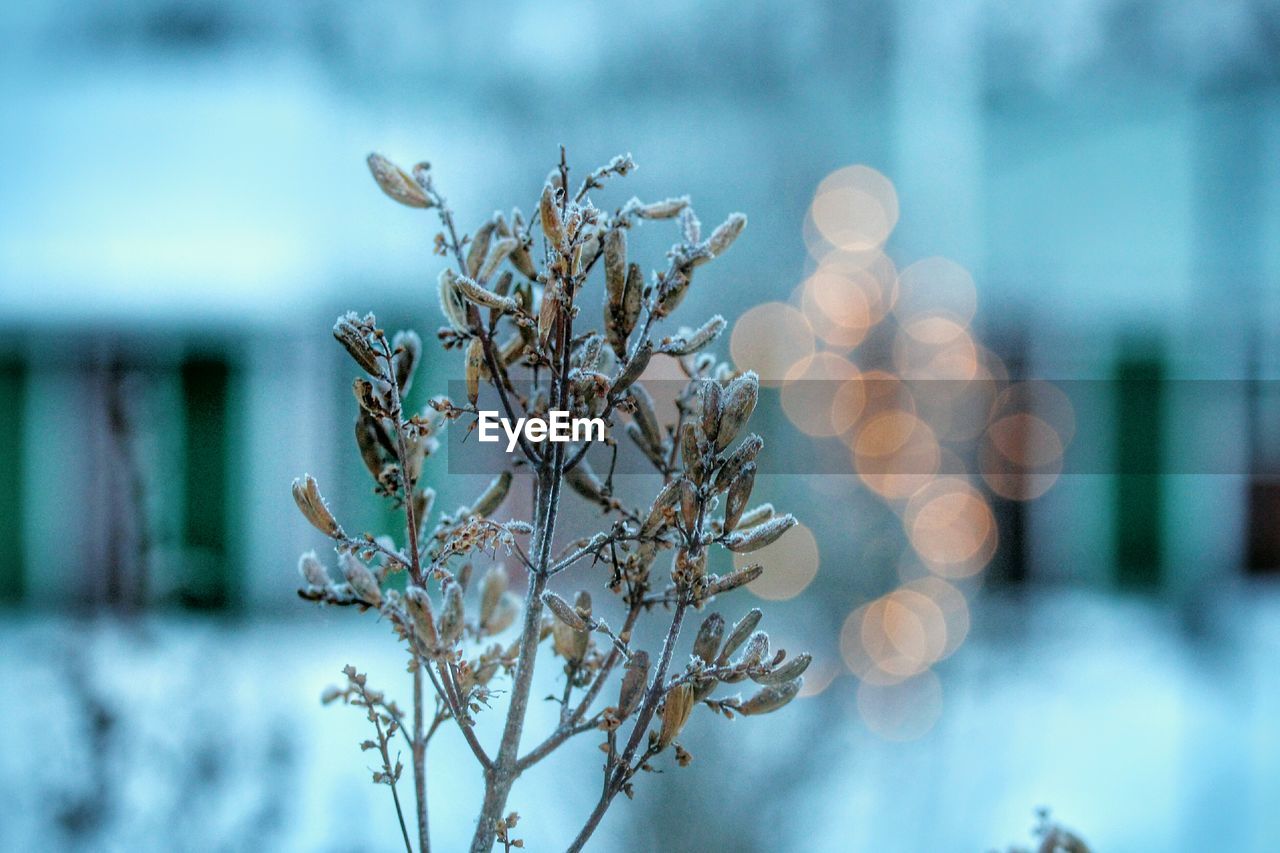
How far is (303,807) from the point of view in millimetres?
990

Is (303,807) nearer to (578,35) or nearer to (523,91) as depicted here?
(523,91)

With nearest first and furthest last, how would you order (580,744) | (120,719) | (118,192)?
(120,719) → (580,744) → (118,192)

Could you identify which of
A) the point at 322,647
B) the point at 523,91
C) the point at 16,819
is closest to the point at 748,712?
the point at 16,819

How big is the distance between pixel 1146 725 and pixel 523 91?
6.28ft

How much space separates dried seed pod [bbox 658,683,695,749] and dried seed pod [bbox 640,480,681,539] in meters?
0.06

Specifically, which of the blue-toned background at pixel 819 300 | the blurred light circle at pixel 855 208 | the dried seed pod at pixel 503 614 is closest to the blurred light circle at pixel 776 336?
the blue-toned background at pixel 819 300

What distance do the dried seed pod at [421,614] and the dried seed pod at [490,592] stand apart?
0.12 metres

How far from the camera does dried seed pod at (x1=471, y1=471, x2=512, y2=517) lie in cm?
41

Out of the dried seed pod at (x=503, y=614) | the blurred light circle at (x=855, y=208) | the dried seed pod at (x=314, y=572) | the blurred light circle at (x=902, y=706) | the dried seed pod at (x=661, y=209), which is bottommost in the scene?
the blurred light circle at (x=902, y=706)

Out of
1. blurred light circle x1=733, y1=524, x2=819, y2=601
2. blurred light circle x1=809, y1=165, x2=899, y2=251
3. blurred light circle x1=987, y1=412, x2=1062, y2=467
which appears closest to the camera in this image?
blurred light circle x1=733, y1=524, x2=819, y2=601

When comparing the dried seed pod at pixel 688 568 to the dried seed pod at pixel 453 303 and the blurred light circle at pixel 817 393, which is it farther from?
the blurred light circle at pixel 817 393

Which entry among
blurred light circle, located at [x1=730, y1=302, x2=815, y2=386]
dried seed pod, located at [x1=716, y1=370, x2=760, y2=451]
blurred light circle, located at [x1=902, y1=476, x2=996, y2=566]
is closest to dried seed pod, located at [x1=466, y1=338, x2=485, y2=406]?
dried seed pod, located at [x1=716, y1=370, x2=760, y2=451]

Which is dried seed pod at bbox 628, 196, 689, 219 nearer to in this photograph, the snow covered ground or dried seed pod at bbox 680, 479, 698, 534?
dried seed pod at bbox 680, 479, 698, 534

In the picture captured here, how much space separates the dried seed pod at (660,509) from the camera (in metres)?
0.36
